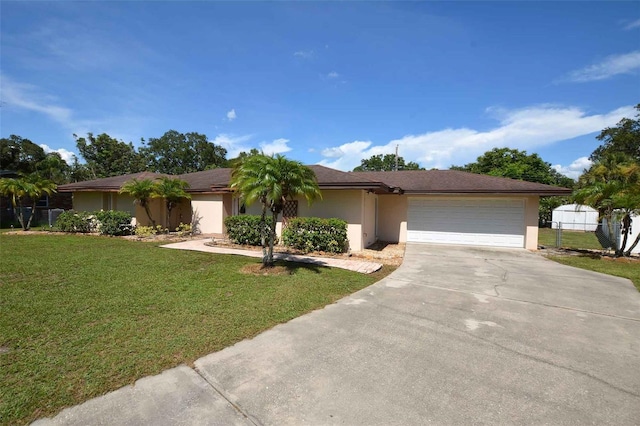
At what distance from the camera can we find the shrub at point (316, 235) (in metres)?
10.6

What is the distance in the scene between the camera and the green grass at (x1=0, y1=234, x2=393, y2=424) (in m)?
2.96

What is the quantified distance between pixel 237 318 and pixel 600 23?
13850 mm

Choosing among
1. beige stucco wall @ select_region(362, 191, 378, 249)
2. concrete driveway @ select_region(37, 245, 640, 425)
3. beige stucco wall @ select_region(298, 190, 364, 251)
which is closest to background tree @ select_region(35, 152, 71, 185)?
beige stucco wall @ select_region(298, 190, 364, 251)

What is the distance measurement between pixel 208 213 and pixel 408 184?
34.0 feet

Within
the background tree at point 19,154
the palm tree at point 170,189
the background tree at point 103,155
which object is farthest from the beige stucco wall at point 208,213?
the background tree at point 103,155

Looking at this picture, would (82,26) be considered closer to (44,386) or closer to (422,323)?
(44,386)

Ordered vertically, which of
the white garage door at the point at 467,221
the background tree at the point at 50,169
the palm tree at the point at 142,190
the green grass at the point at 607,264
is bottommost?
the green grass at the point at 607,264

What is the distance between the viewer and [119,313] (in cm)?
471

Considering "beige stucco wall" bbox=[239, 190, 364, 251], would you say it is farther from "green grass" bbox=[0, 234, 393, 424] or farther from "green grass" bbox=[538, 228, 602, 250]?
"green grass" bbox=[538, 228, 602, 250]

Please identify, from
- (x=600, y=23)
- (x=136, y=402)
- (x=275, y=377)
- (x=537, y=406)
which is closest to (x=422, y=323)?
(x=537, y=406)

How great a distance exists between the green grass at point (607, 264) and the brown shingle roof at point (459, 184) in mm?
2695

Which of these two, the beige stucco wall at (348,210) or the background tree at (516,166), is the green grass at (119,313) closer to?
the beige stucco wall at (348,210)

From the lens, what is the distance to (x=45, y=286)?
606 centimetres

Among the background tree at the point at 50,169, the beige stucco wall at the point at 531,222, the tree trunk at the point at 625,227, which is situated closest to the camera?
the tree trunk at the point at 625,227
